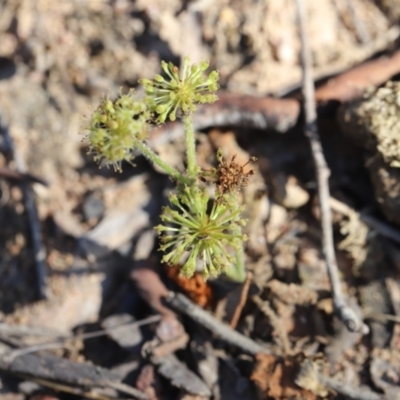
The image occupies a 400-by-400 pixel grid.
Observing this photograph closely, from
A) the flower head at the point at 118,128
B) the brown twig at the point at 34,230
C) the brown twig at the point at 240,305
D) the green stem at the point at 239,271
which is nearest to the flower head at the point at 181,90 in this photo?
the flower head at the point at 118,128

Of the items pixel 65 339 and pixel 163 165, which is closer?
pixel 163 165

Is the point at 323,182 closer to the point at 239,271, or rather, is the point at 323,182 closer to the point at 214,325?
the point at 239,271

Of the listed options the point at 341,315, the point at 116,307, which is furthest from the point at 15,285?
the point at 341,315

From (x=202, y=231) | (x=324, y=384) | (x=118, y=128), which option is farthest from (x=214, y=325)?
(x=118, y=128)

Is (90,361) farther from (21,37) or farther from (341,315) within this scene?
(21,37)

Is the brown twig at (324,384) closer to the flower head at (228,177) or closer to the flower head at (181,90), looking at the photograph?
the flower head at (228,177)

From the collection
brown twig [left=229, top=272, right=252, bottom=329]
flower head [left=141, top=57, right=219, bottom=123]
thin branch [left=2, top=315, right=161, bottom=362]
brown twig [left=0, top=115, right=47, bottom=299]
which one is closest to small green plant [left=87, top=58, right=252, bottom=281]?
flower head [left=141, top=57, right=219, bottom=123]
